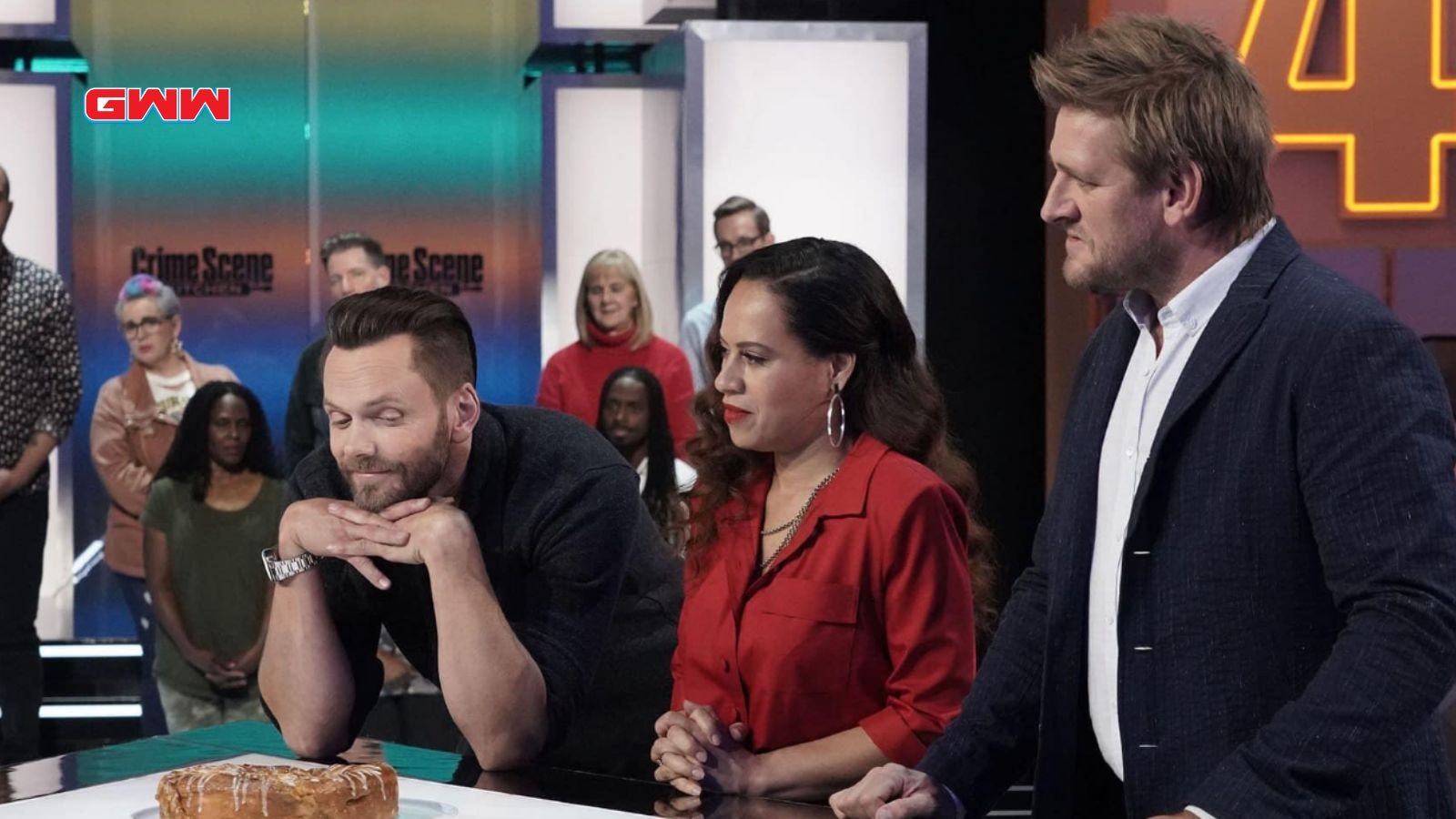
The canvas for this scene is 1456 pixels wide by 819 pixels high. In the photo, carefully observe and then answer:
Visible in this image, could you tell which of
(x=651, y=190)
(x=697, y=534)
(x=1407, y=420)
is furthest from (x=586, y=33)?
(x=1407, y=420)

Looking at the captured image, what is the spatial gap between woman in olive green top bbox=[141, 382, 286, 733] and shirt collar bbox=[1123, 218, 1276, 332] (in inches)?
165

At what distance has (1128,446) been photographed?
1823 millimetres

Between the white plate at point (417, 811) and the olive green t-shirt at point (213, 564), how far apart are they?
3786 mm

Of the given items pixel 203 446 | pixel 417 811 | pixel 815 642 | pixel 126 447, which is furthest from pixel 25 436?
pixel 417 811

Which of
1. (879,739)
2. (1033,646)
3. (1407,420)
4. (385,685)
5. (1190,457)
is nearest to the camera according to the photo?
(1407,420)

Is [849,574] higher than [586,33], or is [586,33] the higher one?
[586,33]

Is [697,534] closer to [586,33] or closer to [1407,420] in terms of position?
[1407,420]

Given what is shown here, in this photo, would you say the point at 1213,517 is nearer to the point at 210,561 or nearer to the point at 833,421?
the point at 833,421

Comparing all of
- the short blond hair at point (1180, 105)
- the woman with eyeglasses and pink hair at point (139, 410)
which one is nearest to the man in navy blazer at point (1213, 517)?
the short blond hair at point (1180, 105)

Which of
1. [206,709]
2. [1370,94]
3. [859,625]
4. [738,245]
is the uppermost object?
[1370,94]

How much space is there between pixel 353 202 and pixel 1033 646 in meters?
4.11

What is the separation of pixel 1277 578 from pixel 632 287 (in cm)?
408

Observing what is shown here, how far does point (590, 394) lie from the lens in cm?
562

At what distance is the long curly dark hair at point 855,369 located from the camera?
2.40m
